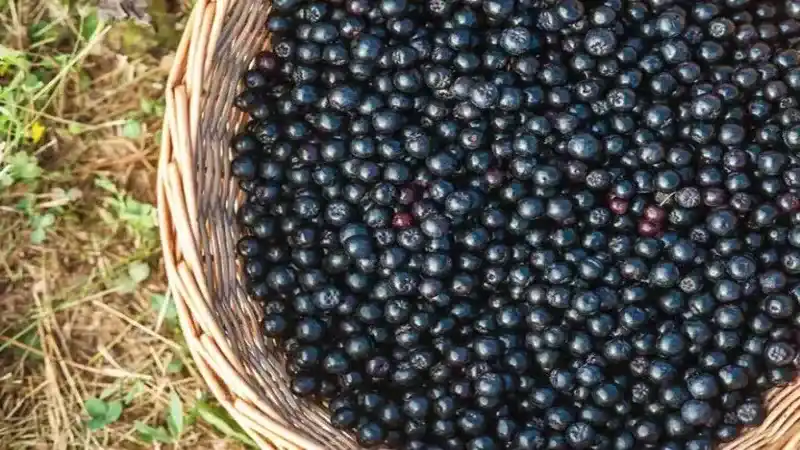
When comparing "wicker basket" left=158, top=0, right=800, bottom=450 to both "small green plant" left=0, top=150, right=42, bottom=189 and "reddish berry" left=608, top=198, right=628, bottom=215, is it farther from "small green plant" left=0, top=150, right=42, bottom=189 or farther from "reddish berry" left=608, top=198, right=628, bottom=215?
"small green plant" left=0, top=150, right=42, bottom=189

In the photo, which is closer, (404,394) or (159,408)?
(404,394)

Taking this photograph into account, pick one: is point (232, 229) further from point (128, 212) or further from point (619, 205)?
point (619, 205)

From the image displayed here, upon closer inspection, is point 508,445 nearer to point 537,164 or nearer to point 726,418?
point 726,418

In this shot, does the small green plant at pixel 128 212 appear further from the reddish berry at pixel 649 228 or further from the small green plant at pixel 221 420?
the reddish berry at pixel 649 228

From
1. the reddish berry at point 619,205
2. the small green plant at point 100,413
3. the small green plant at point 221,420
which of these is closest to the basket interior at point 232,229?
the small green plant at point 221,420

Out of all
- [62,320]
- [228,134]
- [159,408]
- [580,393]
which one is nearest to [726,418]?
[580,393]

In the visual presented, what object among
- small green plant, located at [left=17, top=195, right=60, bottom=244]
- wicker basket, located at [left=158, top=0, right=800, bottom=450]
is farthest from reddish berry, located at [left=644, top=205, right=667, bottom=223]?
small green plant, located at [left=17, top=195, right=60, bottom=244]

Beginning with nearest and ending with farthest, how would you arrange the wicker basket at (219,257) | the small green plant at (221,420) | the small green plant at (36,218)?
the wicker basket at (219,257)
the small green plant at (221,420)
the small green plant at (36,218)
